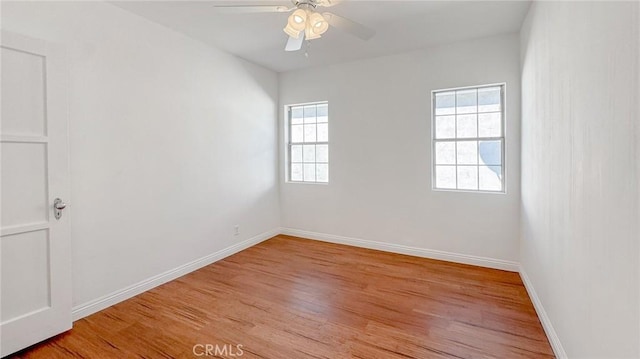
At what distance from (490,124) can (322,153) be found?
228cm

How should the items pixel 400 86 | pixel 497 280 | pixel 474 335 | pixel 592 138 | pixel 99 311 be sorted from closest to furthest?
pixel 592 138 < pixel 474 335 < pixel 99 311 < pixel 497 280 < pixel 400 86

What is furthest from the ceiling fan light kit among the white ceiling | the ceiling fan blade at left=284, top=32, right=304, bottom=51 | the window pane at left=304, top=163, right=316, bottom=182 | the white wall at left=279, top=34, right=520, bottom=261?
the window pane at left=304, top=163, right=316, bottom=182

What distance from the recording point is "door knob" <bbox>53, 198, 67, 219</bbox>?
6.84 feet

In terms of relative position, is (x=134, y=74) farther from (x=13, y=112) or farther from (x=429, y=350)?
(x=429, y=350)

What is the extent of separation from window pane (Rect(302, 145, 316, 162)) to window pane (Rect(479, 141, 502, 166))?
2.33 metres

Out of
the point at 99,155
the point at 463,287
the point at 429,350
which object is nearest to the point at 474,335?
the point at 429,350

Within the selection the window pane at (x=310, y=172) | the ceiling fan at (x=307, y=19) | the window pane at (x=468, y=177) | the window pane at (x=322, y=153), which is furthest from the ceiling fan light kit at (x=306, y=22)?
the window pane at (x=310, y=172)

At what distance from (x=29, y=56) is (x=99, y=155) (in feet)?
2.68

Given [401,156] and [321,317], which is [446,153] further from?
[321,317]

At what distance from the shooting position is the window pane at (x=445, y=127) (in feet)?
11.7

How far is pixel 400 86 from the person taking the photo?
3711mm

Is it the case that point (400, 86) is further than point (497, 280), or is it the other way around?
point (400, 86)

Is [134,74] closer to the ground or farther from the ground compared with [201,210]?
farther from the ground

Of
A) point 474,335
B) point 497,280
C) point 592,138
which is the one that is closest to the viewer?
point 592,138
